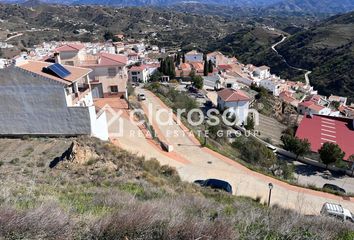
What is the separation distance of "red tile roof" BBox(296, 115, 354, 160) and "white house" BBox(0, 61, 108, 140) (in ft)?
75.0

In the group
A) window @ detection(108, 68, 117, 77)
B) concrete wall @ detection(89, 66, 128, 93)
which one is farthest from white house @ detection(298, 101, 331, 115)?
window @ detection(108, 68, 117, 77)

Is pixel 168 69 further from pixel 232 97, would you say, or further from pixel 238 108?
pixel 238 108

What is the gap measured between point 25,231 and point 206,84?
50.9 metres

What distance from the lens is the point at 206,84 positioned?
5409 centimetres

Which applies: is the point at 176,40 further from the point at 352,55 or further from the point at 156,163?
the point at 156,163

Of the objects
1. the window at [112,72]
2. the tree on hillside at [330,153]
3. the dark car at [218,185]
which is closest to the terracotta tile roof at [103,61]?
the window at [112,72]

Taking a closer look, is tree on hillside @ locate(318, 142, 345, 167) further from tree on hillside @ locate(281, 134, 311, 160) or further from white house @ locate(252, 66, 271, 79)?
white house @ locate(252, 66, 271, 79)

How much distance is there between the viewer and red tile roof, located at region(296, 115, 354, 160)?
97.9 feet

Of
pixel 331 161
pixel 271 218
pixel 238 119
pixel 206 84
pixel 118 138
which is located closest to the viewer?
pixel 271 218

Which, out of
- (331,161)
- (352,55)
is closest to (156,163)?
(331,161)

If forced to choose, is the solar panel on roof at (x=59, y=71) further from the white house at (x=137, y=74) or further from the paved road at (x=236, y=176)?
the white house at (x=137, y=74)

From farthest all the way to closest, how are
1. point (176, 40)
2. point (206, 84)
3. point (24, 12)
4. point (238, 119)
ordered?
1. point (24, 12)
2. point (176, 40)
3. point (206, 84)
4. point (238, 119)

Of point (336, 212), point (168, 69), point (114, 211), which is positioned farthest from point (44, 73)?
point (168, 69)

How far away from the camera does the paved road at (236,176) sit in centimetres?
1400
